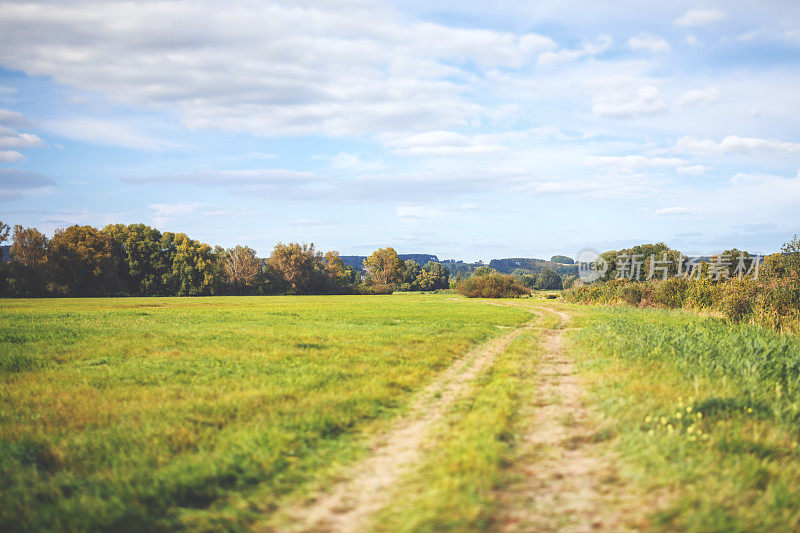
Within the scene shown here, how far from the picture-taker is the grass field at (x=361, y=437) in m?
4.66

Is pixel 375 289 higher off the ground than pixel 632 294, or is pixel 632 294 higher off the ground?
pixel 632 294

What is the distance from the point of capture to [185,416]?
7574 millimetres

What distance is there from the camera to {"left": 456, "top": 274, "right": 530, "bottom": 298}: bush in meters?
76.8

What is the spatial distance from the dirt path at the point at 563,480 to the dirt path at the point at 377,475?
1330mm

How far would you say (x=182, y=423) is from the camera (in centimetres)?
726

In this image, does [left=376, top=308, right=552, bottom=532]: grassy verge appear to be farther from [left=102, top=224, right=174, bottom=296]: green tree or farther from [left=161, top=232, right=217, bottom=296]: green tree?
[left=102, top=224, right=174, bottom=296]: green tree

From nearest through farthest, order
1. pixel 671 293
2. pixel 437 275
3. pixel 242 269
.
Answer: pixel 671 293
pixel 242 269
pixel 437 275

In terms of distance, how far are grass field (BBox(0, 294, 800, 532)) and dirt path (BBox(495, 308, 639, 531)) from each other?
0.06 metres

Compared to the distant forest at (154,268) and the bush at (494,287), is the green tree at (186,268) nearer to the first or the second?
the distant forest at (154,268)

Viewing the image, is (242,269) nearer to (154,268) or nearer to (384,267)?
(154,268)

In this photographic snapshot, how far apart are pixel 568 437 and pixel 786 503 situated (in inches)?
95.3

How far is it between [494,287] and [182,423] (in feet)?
238

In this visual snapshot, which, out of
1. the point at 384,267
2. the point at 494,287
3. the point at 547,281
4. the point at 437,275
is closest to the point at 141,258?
the point at 384,267

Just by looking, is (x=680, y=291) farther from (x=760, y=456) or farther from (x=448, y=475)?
(x=448, y=475)
